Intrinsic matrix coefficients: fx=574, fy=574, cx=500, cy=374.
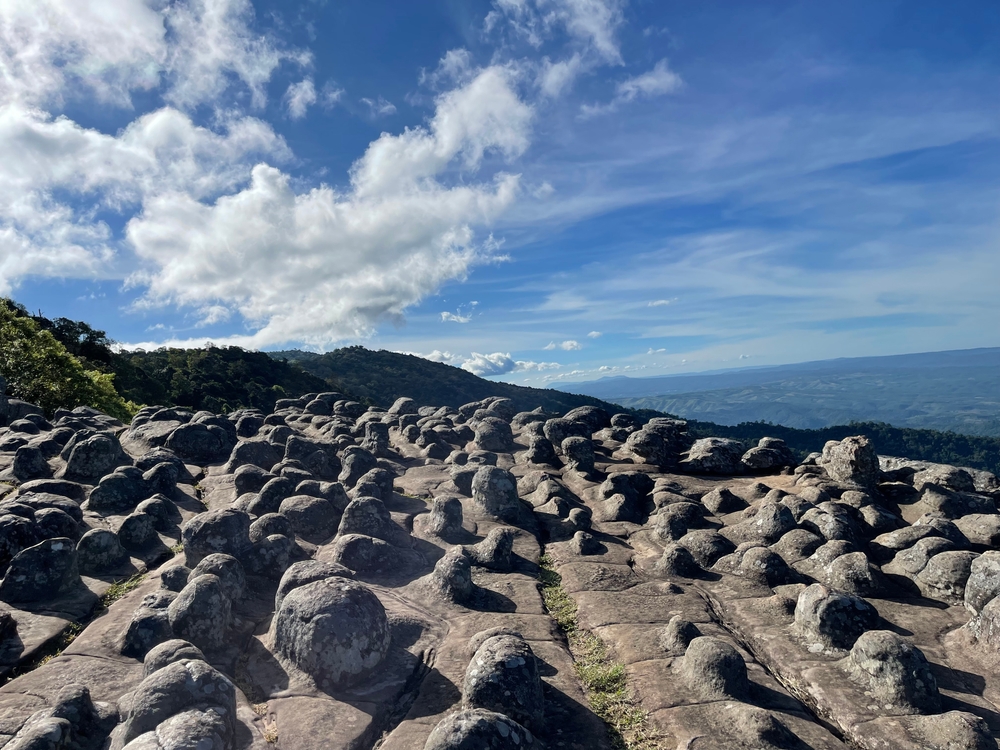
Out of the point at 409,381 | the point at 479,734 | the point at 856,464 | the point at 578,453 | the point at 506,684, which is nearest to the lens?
the point at 479,734

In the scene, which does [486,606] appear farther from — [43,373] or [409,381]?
[409,381]

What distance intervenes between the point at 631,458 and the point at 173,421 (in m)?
19.6

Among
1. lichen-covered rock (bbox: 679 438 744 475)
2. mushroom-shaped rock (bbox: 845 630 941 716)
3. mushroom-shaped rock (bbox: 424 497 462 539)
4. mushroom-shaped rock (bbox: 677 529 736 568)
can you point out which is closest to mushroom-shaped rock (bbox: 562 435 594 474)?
lichen-covered rock (bbox: 679 438 744 475)

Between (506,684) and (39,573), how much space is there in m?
9.35

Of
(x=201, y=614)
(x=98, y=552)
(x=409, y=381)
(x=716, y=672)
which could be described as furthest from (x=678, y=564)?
(x=409, y=381)

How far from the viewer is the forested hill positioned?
10231 centimetres

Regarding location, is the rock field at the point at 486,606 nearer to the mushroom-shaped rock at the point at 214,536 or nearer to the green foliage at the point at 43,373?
the mushroom-shaped rock at the point at 214,536

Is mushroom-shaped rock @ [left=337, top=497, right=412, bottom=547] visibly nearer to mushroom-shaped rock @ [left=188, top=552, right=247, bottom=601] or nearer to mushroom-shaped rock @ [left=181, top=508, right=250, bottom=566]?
mushroom-shaped rock @ [left=181, top=508, right=250, bottom=566]

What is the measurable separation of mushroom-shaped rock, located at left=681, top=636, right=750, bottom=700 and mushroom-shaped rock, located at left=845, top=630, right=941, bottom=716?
189 centimetres

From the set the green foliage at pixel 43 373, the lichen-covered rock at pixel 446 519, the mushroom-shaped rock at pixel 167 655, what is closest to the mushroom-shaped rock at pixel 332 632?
the mushroom-shaped rock at pixel 167 655

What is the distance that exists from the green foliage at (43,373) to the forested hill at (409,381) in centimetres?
5608

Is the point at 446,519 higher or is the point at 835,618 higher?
the point at 446,519

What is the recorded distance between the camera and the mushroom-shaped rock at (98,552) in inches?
484

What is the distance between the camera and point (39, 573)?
10914 millimetres
